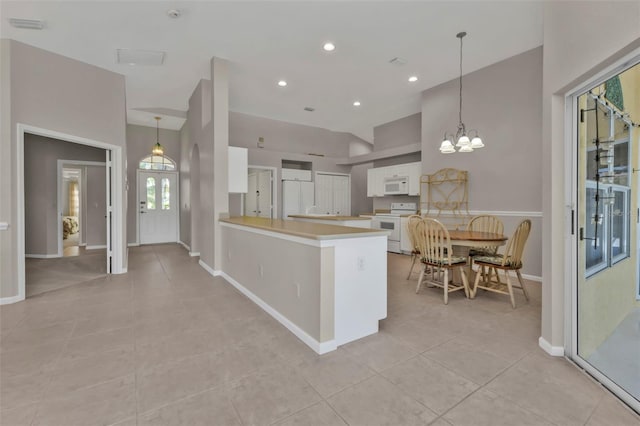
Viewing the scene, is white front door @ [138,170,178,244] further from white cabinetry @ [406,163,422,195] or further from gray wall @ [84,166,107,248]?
white cabinetry @ [406,163,422,195]

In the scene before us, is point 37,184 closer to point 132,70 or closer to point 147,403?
point 132,70

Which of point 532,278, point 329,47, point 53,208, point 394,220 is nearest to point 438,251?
point 532,278

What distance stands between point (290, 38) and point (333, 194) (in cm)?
475

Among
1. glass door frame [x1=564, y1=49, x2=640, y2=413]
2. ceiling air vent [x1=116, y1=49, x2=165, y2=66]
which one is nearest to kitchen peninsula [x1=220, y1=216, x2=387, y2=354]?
glass door frame [x1=564, y1=49, x2=640, y2=413]

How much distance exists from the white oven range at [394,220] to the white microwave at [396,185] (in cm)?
38

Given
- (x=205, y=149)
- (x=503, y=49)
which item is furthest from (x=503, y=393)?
(x=205, y=149)

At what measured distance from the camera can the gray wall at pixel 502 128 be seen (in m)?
4.00

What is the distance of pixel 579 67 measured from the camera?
5.90 feet

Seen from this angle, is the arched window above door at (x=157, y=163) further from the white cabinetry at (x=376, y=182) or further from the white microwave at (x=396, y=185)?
the white microwave at (x=396, y=185)

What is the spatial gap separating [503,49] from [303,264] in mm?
4191

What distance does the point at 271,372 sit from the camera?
185 centimetres

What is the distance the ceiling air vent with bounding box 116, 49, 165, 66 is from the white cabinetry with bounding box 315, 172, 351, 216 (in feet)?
14.5

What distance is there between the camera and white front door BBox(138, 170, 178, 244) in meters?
7.49

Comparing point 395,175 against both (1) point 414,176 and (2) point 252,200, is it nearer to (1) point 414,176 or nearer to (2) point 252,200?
(1) point 414,176
